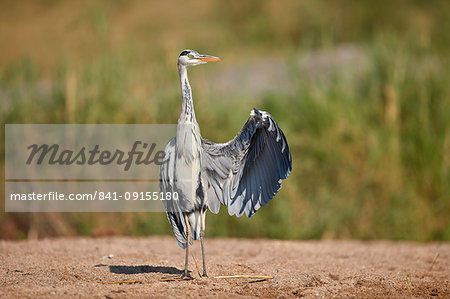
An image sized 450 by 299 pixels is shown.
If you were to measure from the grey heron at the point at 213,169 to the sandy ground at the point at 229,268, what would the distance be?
17.7 inches

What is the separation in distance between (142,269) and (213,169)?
1.01m

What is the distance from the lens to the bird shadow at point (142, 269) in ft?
15.6

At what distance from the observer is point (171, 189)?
4652mm

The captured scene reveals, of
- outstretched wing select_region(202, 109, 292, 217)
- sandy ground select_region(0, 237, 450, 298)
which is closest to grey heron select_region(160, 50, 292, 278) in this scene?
outstretched wing select_region(202, 109, 292, 217)

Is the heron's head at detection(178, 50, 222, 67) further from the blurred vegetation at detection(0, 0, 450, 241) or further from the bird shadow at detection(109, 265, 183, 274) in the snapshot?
the blurred vegetation at detection(0, 0, 450, 241)

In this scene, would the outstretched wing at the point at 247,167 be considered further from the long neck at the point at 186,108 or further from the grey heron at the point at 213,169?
the long neck at the point at 186,108

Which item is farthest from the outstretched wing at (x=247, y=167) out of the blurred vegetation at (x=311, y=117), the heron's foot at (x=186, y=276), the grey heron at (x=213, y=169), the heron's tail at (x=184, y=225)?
the blurred vegetation at (x=311, y=117)

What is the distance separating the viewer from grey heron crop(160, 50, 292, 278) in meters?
4.58

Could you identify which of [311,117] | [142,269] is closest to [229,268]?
[142,269]

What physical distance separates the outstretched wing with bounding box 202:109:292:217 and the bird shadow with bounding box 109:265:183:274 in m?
0.62

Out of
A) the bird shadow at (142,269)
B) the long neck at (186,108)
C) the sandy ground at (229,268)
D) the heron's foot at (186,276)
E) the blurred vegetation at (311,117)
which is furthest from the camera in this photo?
the blurred vegetation at (311,117)

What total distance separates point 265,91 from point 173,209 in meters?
4.58

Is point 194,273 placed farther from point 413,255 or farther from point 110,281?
point 413,255

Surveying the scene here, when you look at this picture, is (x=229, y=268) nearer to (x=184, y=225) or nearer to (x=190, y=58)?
(x=184, y=225)
